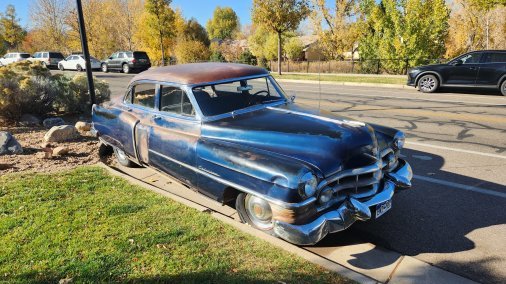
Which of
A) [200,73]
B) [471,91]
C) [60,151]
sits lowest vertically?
[60,151]

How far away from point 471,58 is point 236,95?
40.9 ft

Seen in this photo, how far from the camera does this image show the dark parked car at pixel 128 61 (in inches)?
1155

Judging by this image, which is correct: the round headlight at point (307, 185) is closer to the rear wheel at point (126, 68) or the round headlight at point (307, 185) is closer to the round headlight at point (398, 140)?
the round headlight at point (398, 140)

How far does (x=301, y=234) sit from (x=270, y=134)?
1.15 m

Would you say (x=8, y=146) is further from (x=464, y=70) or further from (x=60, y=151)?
(x=464, y=70)

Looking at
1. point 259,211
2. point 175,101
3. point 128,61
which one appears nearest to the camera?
point 259,211

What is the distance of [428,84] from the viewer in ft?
48.0

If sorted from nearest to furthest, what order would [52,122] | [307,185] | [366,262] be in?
[307,185], [366,262], [52,122]

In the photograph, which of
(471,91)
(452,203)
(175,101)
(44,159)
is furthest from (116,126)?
(471,91)

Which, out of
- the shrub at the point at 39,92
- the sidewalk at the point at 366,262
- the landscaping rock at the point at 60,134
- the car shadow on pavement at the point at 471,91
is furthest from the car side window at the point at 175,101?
the car shadow on pavement at the point at 471,91

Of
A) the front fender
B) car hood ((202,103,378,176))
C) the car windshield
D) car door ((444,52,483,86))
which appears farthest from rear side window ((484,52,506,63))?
the front fender

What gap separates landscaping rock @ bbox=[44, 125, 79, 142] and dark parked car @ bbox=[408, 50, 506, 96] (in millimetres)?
12991

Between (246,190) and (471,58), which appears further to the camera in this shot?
(471,58)

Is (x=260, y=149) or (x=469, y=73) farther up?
(x=469, y=73)
